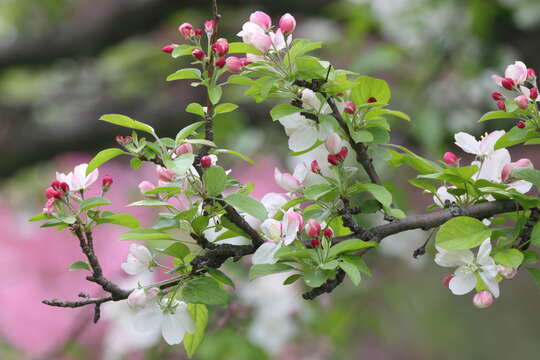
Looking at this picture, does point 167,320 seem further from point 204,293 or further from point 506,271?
point 506,271

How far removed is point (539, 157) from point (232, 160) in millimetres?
1417

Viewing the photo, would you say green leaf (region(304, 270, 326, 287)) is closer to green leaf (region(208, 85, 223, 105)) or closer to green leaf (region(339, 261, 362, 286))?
green leaf (region(339, 261, 362, 286))

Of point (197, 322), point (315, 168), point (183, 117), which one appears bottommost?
point (183, 117)

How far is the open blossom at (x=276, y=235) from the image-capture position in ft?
1.43

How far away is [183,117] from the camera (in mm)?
1729

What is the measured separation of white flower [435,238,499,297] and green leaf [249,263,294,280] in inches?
4.0

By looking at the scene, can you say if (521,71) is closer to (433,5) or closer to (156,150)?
(156,150)

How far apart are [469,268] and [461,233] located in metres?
0.03

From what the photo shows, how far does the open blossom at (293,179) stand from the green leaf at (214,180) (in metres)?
0.07

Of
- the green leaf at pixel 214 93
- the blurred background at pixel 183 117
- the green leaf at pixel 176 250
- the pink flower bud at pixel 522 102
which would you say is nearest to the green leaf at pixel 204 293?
the green leaf at pixel 176 250

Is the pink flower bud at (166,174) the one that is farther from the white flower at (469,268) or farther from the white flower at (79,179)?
the white flower at (469,268)

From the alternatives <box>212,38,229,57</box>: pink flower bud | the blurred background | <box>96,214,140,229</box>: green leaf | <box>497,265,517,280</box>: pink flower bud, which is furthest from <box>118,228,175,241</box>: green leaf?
the blurred background

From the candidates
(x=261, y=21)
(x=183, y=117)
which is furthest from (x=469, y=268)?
(x=183, y=117)

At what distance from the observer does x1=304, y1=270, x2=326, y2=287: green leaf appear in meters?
0.42
